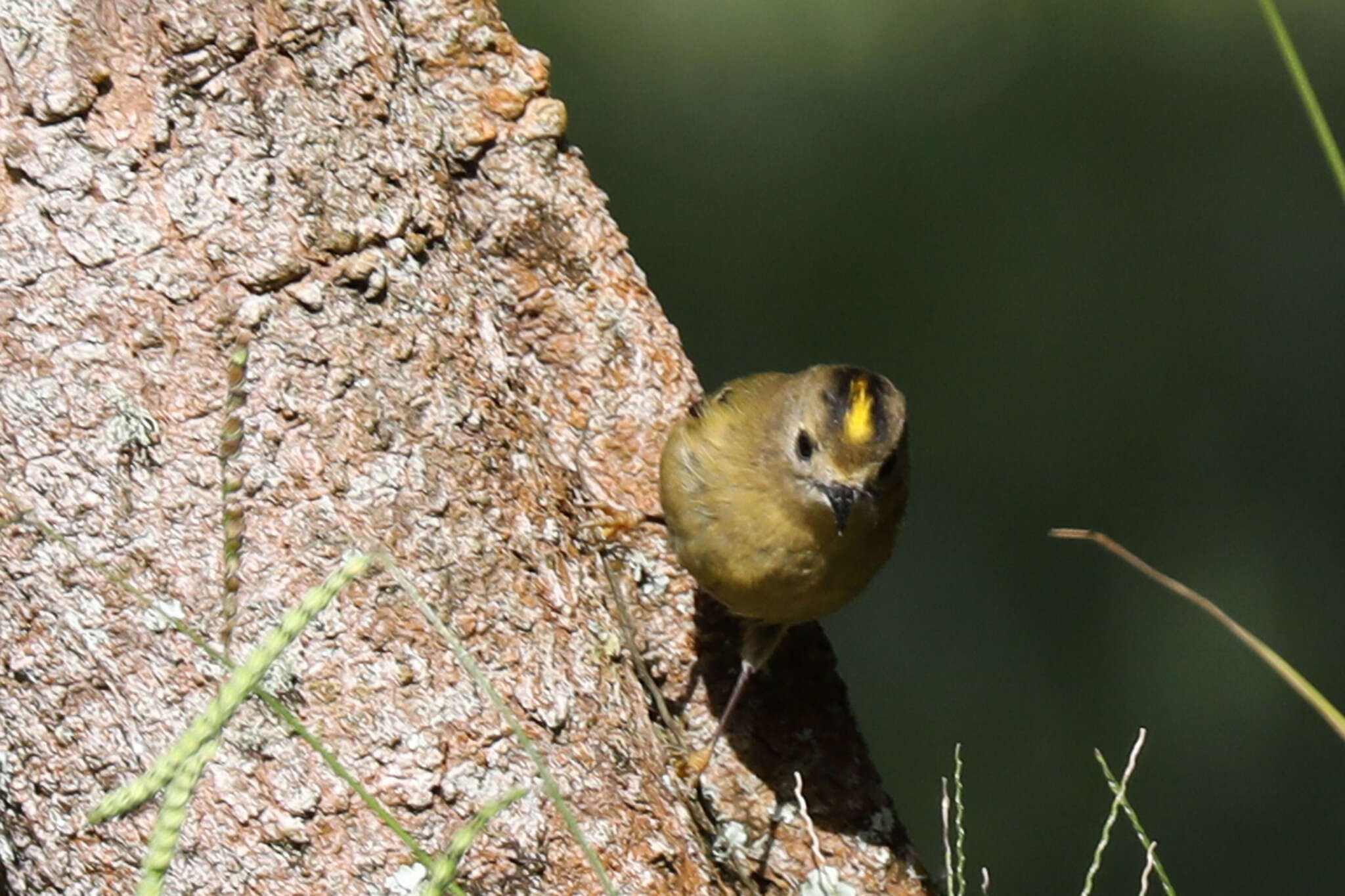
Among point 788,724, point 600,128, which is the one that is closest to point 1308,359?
point 600,128

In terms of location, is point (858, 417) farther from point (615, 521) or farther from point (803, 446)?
point (615, 521)

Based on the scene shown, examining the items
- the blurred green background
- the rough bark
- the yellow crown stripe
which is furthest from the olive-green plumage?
the blurred green background

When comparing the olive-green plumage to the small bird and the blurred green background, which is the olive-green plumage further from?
the blurred green background

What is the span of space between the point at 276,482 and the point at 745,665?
1069 millimetres

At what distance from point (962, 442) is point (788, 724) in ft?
10.2

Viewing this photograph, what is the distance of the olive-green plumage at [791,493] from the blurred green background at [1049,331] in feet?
8.16

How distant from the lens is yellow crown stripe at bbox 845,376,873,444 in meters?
3.14

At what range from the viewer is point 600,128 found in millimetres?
6004

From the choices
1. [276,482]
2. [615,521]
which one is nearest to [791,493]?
[615,521]

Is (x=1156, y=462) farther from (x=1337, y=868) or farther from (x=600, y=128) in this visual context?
(x=600, y=128)

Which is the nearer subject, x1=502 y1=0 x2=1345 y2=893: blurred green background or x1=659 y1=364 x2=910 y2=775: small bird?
x1=659 y1=364 x2=910 y2=775: small bird

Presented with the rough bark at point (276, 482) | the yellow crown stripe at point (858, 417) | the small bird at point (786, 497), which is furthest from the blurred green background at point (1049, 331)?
the rough bark at point (276, 482)

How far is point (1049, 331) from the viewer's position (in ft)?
20.1

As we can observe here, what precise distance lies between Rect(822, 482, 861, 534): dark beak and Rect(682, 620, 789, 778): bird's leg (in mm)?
241
